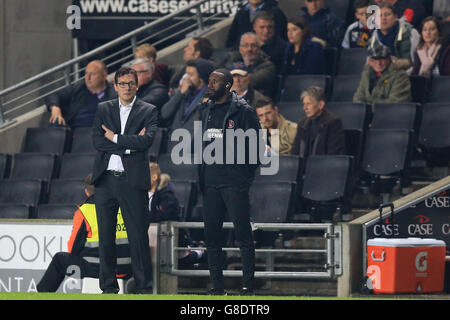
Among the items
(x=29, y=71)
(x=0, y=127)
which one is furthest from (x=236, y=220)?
(x=29, y=71)

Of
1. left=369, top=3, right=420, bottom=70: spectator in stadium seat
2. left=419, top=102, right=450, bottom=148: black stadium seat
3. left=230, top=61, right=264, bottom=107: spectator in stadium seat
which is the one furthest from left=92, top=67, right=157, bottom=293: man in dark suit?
left=369, top=3, right=420, bottom=70: spectator in stadium seat

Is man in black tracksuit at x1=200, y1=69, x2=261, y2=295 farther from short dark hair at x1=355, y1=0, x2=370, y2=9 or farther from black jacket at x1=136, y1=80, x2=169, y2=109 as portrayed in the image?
short dark hair at x1=355, y1=0, x2=370, y2=9

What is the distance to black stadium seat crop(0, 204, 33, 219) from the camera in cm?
1299

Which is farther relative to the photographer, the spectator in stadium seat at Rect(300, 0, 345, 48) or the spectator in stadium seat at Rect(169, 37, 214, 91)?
the spectator in stadium seat at Rect(300, 0, 345, 48)

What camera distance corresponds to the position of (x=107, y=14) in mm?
16391

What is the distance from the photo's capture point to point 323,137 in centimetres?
1223

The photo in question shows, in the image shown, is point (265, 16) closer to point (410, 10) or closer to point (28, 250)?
point (410, 10)

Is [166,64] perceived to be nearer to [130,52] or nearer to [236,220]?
[130,52]

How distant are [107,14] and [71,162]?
3.24 m

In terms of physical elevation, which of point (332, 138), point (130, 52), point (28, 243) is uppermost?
point (130, 52)

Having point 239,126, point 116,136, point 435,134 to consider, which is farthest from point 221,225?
point 435,134

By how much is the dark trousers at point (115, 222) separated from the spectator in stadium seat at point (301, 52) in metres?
4.68

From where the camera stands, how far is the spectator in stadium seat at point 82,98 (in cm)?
1437

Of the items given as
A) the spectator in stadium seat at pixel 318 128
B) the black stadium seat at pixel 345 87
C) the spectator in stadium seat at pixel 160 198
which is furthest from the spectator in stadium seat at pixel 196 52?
the spectator in stadium seat at pixel 160 198
